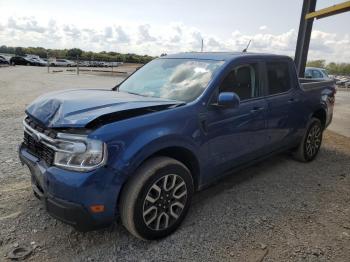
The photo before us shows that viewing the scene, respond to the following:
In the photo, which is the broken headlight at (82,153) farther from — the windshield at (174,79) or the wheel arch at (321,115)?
the wheel arch at (321,115)

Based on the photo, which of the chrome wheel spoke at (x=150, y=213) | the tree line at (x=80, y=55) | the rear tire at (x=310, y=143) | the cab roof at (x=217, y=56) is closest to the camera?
the chrome wheel spoke at (x=150, y=213)

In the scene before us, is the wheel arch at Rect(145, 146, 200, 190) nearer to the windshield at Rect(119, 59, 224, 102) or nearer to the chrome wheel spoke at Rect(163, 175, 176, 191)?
the chrome wheel spoke at Rect(163, 175, 176, 191)

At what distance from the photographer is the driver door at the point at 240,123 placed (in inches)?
146

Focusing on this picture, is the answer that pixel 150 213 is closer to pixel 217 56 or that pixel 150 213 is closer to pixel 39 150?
pixel 39 150

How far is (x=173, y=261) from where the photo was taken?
299cm

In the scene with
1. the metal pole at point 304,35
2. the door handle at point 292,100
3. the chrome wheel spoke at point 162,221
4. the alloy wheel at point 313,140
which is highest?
the metal pole at point 304,35

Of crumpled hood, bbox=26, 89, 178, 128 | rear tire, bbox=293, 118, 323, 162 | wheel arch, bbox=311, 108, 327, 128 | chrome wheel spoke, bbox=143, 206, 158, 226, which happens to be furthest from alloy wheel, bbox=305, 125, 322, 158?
chrome wheel spoke, bbox=143, 206, 158, 226

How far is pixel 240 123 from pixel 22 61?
180 feet

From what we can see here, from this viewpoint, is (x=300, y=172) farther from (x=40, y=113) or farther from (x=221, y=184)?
(x=40, y=113)

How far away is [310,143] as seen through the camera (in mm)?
5879

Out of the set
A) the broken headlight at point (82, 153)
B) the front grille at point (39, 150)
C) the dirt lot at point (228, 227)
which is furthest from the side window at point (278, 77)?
the front grille at point (39, 150)

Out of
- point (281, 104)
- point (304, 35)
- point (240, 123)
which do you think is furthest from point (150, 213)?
point (304, 35)

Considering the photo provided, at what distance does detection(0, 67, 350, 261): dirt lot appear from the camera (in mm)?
3113

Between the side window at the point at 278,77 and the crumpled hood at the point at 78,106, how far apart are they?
1.84m
